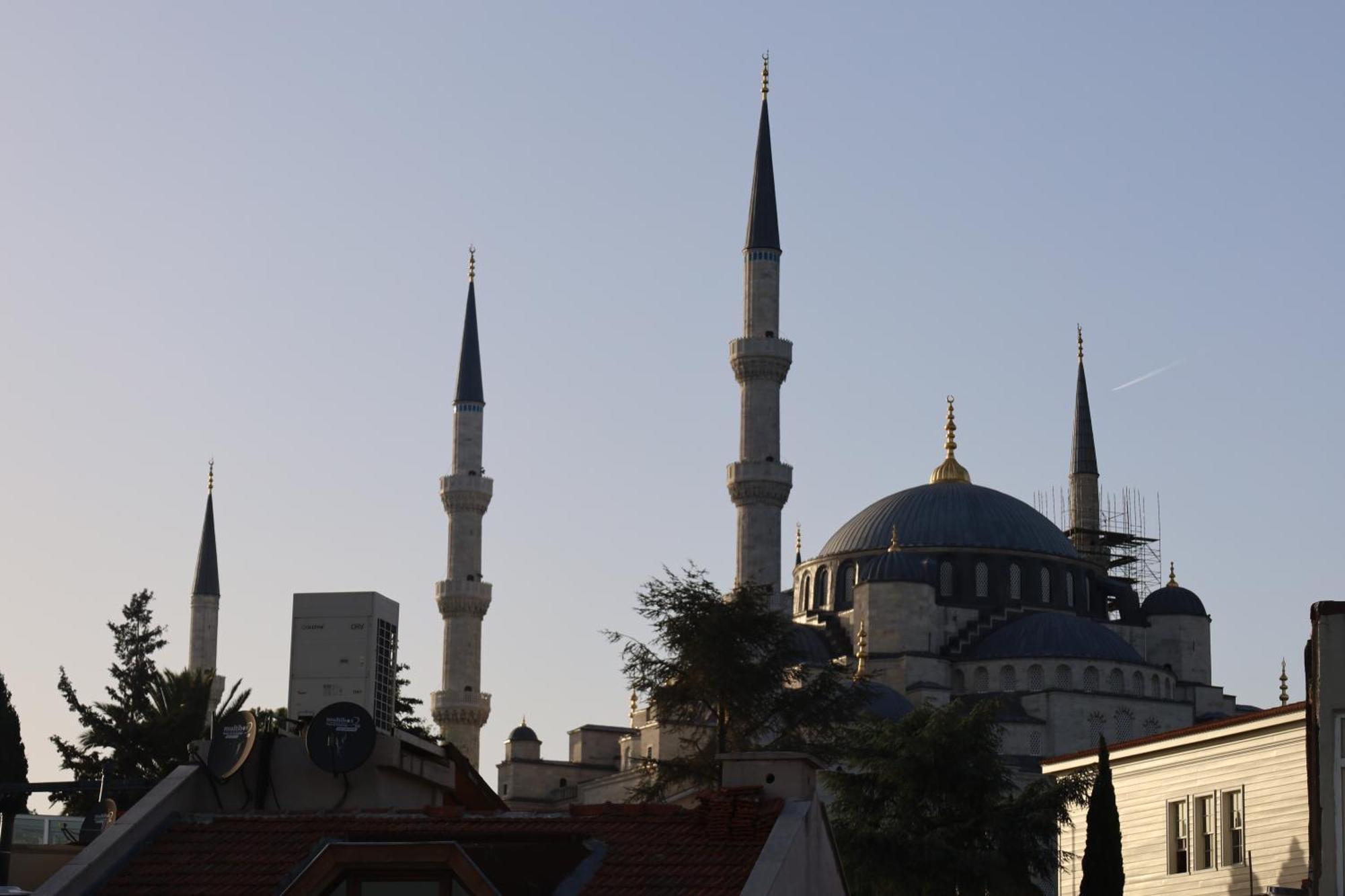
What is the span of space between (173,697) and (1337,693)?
30011mm

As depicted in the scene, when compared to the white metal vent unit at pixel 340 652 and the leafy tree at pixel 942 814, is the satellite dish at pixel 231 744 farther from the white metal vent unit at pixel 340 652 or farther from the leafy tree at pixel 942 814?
the leafy tree at pixel 942 814

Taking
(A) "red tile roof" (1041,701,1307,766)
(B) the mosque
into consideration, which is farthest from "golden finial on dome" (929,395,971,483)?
(A) "red tile roof" (1041,701,1307,766)

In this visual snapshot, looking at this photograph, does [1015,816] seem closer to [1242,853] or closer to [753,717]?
[1242,853]

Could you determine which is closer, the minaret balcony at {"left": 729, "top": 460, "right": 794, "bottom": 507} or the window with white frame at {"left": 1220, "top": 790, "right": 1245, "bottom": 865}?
the window with white frame at {"left": 1220, "top": 790, "right": 1245, "bottom": 865}

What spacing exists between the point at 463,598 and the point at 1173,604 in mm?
18339

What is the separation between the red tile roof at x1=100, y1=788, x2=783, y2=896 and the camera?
1207cm

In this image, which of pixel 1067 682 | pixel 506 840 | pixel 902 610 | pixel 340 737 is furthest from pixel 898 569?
pixel 506 840

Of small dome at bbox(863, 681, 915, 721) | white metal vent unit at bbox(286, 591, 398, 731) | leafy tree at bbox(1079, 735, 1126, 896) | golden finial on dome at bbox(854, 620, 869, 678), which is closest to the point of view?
white metal vent unit at bbox(286, 591, 398, 731)

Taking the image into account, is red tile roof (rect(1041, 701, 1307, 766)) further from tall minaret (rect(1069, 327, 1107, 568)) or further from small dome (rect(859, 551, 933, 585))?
tall minaret (rect(1069, 327, 1107, 568))

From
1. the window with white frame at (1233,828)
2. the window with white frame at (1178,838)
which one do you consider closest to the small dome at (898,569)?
the window with white frame at (1178,838)

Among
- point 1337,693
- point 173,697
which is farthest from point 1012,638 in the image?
point 1337,693

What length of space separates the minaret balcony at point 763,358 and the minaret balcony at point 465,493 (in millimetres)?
11017

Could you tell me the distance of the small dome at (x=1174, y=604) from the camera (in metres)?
61.3

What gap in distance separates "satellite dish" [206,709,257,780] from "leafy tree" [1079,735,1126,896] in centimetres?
1304
